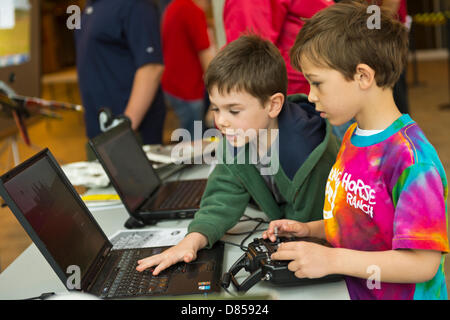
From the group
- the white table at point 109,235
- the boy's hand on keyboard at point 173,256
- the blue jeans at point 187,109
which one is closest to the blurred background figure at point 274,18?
the white table at point 109,235

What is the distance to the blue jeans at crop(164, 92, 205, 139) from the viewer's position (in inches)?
140

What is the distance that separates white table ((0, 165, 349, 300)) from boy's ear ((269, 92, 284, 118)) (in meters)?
0.29

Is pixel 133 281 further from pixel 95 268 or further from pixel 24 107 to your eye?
pixel 24 107

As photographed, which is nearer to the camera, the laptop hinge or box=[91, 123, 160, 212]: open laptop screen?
the laptop hinge

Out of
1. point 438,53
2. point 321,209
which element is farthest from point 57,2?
point 321,209

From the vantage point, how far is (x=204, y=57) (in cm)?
340

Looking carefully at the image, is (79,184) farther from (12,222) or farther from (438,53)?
(438,53)

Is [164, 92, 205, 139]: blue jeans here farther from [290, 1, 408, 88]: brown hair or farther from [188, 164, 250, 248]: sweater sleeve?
[290, 1, 408, 88]: brown hair

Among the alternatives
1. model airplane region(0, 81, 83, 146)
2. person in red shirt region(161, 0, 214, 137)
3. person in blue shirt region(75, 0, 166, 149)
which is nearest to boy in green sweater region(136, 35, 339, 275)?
model airplane region(0, 81, 83, 146)

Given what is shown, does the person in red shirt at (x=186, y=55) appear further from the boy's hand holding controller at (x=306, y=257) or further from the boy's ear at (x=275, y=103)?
the boy's hand holding controller at (x=306, y=257)

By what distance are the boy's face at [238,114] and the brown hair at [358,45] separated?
29 cm

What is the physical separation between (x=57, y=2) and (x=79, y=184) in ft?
29.8

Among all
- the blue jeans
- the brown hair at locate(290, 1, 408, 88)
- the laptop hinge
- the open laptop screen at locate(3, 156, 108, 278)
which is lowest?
the blue jeans
